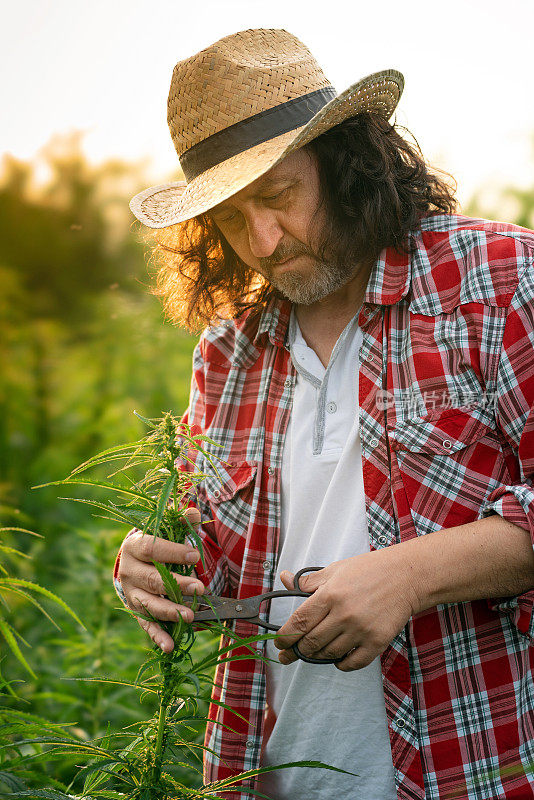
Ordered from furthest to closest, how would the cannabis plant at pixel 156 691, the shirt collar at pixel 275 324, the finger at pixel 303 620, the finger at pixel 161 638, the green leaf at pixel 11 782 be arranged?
1. the shirt collar at pixel 275 324
2. the finger at pixel 303 620
3. the finger at pixel 161 638
4. the cannabis plant at pixel 156 691
5. the green leaf at pixel 11 782

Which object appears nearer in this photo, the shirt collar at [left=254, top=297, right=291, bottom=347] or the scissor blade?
the scissor blade

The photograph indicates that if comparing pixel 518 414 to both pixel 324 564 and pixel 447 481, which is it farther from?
pixel 324 564

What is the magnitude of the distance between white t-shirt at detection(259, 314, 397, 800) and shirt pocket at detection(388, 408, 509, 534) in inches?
5.9

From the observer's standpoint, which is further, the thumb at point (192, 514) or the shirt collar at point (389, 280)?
the shirt collar at point (389, 280)

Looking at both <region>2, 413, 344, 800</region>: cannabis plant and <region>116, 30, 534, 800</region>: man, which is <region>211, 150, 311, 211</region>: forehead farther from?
<region>2, 413, 344, 800</region>: cannabis plant

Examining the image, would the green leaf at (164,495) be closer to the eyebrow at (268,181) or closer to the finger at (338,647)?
the finger at (338,647)

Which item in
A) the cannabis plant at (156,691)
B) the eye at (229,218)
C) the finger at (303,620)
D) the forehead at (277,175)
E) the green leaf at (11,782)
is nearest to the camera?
the green leaf at (11,782)

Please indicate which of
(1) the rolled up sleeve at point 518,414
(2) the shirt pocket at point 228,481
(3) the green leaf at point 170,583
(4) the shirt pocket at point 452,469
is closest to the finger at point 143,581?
(3) the green leaf at point 170,583

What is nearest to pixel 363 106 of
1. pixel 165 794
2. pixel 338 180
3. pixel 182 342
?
pixel 338 180

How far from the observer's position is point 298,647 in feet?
4.50

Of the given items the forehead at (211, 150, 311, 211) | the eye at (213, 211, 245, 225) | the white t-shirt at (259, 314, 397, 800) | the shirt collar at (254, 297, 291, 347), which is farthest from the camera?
the shirt collar at (254, 297, 291, 347)

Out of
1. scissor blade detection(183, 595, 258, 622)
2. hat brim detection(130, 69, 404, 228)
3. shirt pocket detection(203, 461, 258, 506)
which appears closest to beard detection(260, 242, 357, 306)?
hat brim detection(130, 69, 404, 228)

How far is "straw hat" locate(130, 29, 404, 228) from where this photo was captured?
5.07 feet

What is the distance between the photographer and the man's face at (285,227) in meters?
1.66
